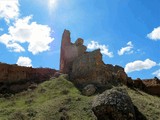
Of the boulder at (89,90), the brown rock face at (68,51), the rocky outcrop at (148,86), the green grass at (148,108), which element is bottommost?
the green grass at (148,108)

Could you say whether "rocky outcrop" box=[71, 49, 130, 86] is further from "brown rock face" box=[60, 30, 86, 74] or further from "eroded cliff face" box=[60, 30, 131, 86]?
"brown rock face" box=[60, 30, 86, 74]

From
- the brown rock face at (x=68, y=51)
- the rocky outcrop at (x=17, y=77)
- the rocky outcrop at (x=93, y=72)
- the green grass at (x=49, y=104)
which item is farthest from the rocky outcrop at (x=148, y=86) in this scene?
the rocky outcrop at (x=17, y=77)

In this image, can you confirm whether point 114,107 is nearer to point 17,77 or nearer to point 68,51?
point 68,51

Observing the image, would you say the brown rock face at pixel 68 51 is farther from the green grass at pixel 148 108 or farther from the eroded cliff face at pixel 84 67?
the green grass at pixel 148 108

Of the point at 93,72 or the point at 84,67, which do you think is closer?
the point at 93,72

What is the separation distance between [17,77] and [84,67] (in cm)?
1218

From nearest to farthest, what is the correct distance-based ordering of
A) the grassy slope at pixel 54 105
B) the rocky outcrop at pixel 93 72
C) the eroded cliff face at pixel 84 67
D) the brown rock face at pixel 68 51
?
the grassy slope at pixel 54 105, the rocky outcrop at pixel 93 72, the eroded cliff face at pixel 84 67, the brown rock face at pixel 68 51

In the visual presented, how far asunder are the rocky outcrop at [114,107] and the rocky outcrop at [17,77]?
17006 millimetres

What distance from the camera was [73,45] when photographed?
169 ft

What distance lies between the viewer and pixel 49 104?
35.4 m

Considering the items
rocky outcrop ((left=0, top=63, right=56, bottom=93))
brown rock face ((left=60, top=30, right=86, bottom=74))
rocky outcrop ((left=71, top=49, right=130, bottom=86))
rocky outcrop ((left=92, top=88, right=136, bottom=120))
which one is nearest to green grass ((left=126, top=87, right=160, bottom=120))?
rocky outcrop ((left=92, top=88, right=136, bottom=120))

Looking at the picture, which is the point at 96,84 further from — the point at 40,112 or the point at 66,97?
the point at 40,112

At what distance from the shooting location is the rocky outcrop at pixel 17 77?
4543 cm

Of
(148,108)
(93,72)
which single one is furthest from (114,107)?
(93,72)
